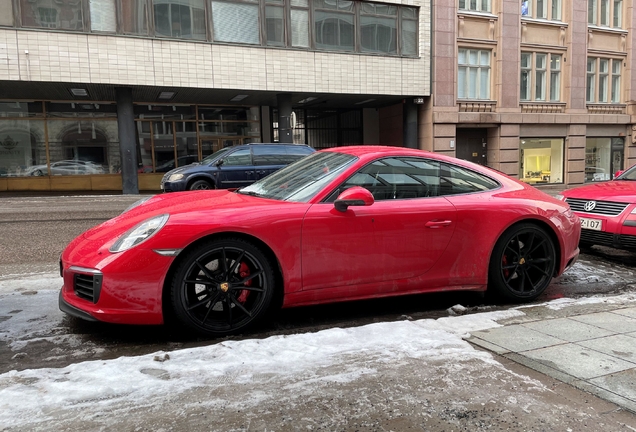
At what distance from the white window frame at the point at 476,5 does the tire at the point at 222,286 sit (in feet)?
72.9

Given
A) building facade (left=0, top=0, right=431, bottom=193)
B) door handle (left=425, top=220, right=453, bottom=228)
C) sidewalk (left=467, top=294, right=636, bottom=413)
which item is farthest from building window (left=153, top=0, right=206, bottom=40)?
sidewalk (left=467, top=294, right=636, bottom=413)

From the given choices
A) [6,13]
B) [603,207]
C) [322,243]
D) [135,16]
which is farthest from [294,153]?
[6,13]

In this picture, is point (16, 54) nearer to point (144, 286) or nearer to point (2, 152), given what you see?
point (2, 152)

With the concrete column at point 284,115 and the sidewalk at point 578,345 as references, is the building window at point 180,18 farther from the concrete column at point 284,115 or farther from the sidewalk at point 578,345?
the sidewalk at point 578,345

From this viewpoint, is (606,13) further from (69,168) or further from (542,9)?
(69,168)

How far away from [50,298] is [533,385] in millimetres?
4041

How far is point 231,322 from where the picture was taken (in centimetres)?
356

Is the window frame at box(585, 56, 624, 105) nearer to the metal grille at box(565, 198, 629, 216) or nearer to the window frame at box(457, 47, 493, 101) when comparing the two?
the window frame at box(457, 47, 493, 101)

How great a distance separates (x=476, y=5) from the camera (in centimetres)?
2259

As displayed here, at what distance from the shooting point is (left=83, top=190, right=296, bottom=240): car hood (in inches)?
137

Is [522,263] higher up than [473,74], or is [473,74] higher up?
[473,74]

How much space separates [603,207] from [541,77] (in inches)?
805

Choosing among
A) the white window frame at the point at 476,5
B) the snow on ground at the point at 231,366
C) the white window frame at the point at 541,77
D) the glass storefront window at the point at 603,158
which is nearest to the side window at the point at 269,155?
the snow on ground at the point at 231,366

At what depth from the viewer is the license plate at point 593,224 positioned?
20.0ft
